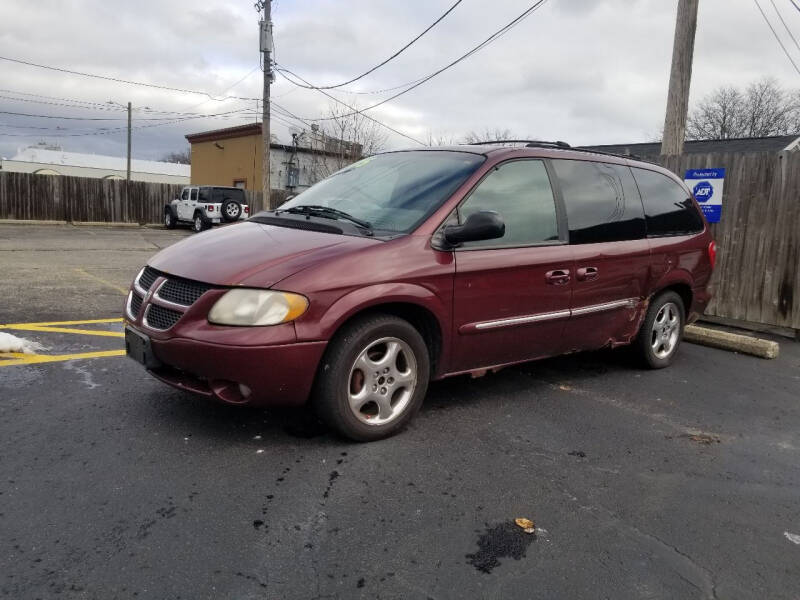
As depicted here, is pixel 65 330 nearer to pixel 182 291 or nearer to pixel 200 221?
pixel 182 291

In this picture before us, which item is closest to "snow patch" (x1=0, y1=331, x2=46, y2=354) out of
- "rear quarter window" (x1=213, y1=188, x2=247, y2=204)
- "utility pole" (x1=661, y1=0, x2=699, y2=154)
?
"utility pole" (x1=661, y1=0, x2=699, y2=154)

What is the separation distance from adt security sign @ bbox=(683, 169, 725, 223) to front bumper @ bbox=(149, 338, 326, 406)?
6.15m

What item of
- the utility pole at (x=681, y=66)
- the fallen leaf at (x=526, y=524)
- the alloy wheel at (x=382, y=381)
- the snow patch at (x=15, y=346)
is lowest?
the fallen leaf at (x=526, y=524)

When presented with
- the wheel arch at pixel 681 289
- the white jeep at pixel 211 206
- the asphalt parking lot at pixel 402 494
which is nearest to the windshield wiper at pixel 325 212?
the asphalt parking lot at pixel 402 494

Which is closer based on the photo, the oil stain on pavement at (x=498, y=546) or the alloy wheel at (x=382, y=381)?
the oil stain on pavement at (x=498, y=546)

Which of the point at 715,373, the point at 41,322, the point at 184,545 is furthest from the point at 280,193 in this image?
the point at 184,545

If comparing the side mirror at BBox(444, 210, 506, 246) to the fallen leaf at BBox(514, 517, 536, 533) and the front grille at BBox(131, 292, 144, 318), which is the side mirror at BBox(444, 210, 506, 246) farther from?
the front grille at BBox(131, 292, 144, 318)

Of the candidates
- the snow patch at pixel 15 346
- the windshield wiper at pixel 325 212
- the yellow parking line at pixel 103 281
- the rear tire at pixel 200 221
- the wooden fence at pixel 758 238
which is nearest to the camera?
the windshield wiper at pixel 325 212

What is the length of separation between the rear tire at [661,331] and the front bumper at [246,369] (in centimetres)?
324

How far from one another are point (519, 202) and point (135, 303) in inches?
101

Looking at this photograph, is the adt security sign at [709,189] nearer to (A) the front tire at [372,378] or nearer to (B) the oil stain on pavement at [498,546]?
(A) the front tire at [372,378]

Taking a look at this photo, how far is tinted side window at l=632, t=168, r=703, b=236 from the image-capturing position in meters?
5.17

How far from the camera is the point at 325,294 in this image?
3197 millimetres

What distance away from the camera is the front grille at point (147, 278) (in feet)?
11.8
